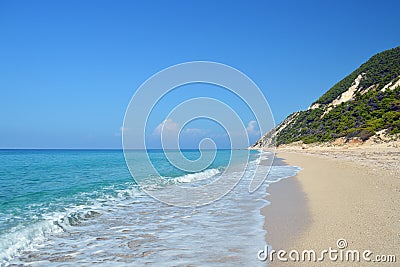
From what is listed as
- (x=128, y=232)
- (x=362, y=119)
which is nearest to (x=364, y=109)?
(x=362, y=119)

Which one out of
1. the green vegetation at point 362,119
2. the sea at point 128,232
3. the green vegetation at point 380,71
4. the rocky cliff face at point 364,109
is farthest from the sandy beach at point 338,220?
the green vegetation at point 380,71

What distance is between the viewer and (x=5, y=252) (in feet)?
19.1

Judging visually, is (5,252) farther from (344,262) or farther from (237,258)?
(344,262)

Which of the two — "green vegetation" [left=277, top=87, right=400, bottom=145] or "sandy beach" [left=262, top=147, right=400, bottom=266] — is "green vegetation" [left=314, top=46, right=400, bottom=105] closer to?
"green vegetation" [left=277, top=87, right=400, bottom=145]

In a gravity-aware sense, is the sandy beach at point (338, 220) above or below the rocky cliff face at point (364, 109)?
below

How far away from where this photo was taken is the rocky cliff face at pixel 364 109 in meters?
44.5

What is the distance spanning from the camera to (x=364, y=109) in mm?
56531

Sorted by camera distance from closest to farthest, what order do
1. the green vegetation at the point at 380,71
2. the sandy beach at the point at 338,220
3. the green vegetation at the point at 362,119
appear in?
the sandy beach at the point at 338,220, the green vegetation at the point at 362,119, the green vegetation at the point at 380,71

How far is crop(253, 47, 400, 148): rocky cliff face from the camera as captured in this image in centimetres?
4453

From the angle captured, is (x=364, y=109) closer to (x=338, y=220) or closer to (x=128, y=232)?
Result: (x=338, y=220)

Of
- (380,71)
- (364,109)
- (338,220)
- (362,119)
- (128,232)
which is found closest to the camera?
(338,220)

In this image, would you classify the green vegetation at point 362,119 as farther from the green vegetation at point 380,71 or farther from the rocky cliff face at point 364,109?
the green vegetation at point 380,71

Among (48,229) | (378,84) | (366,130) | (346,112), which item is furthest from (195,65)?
(378,84)

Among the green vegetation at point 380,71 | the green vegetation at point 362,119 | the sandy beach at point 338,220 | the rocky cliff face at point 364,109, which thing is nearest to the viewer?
the sandy beach at point 338,220
